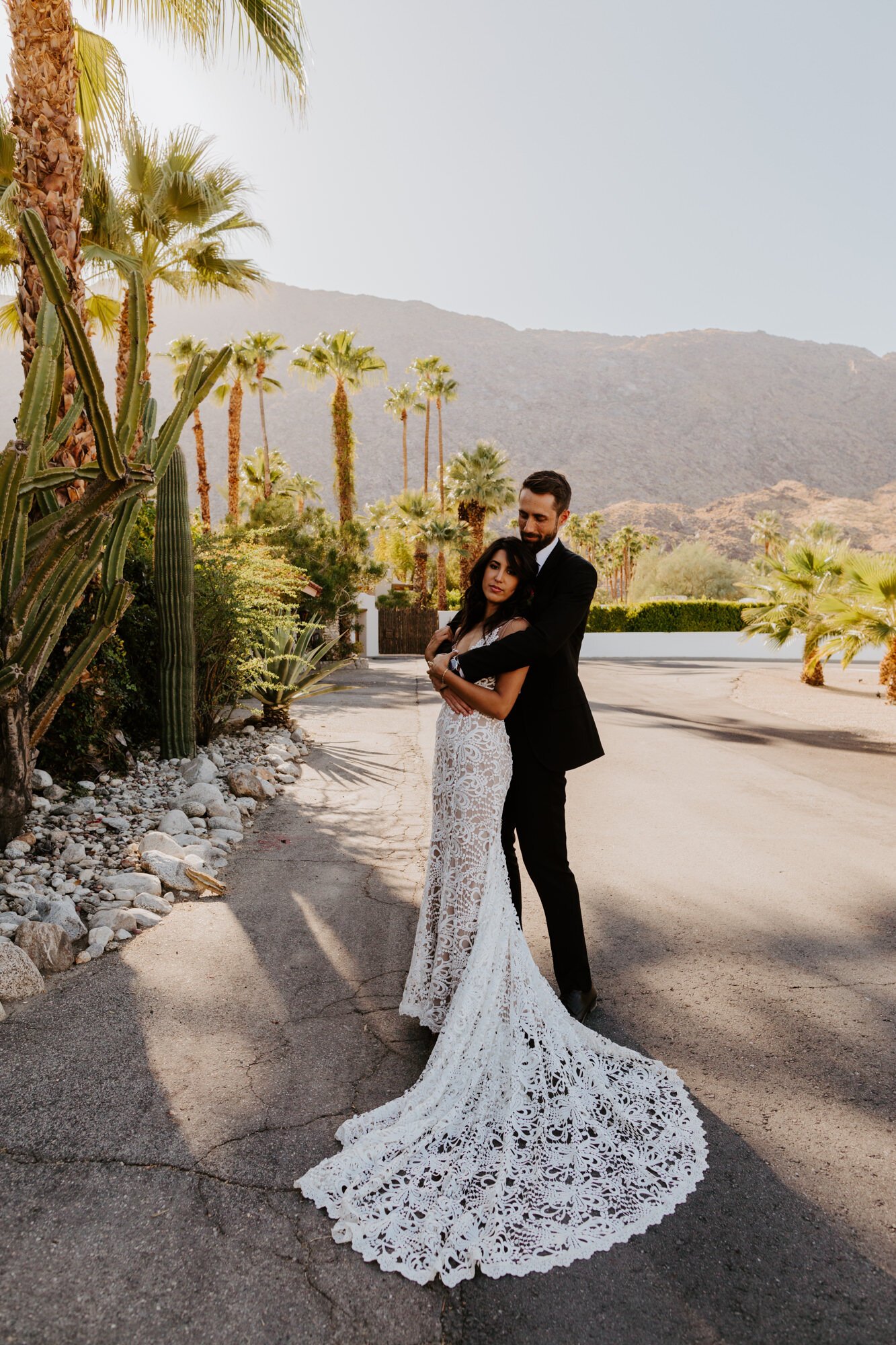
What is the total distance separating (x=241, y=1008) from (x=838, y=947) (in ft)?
9.68

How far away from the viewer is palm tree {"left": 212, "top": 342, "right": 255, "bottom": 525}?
2958 centimetres

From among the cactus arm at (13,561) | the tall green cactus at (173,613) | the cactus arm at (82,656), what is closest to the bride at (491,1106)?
the cactus arm at (13,561)

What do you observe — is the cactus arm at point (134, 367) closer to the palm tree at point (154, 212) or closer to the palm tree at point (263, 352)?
the palm tree at point (154, 212)

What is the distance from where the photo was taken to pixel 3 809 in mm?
5125

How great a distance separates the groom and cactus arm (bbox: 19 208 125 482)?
88.6 inches

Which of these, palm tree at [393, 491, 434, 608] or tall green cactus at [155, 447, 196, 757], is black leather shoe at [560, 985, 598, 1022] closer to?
tall green cactus at [155, 447, 196, 757]

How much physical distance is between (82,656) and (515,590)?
3594 millimetres

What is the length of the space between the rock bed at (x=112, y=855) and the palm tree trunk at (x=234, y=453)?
2016 cm

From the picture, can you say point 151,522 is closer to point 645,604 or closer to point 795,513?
point 645,604

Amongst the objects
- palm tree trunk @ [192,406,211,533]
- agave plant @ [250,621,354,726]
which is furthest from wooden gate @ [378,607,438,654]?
agave plant @ [250,621,354,726]

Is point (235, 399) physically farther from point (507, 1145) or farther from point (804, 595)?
point (507, 1145)

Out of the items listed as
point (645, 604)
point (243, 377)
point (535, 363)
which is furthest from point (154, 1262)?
point (535, 363)

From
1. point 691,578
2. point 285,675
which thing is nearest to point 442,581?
point 691,578

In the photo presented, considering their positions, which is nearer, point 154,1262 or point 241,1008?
point 154,1262
